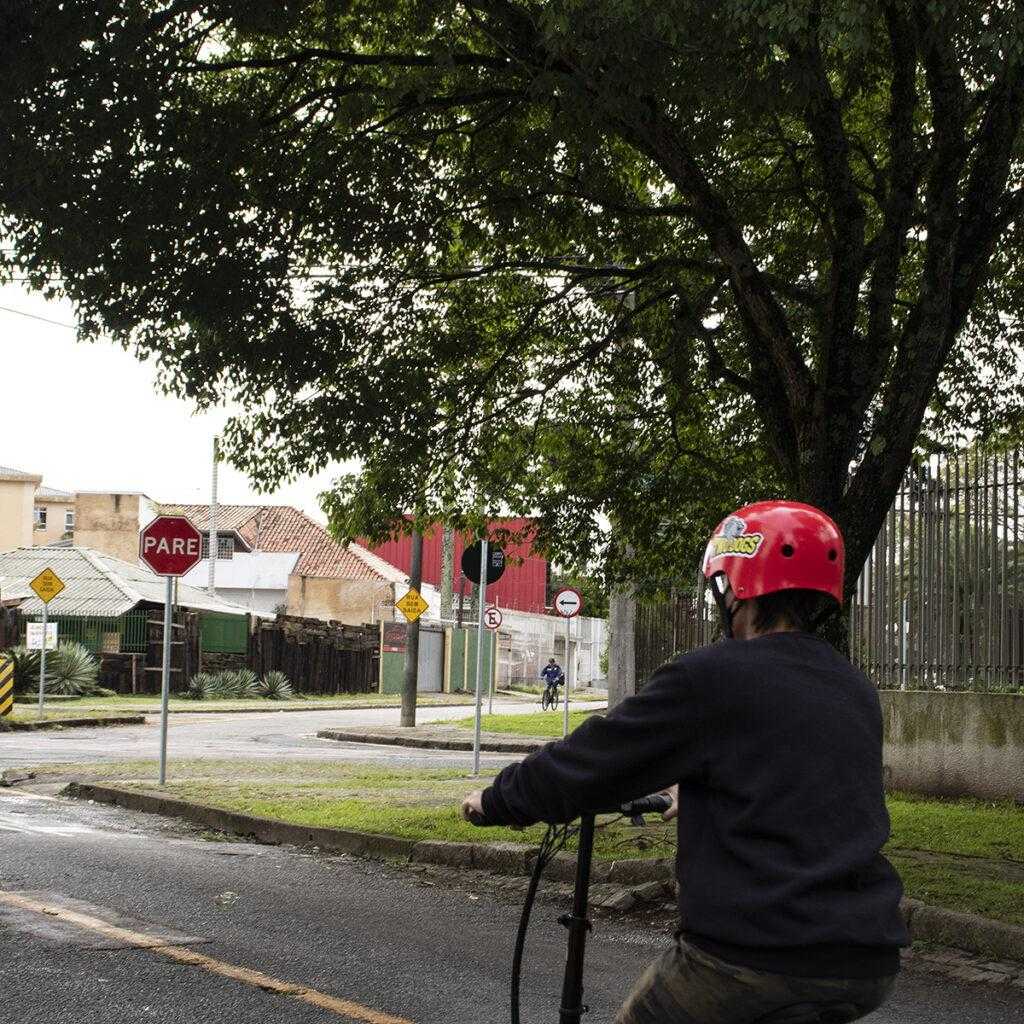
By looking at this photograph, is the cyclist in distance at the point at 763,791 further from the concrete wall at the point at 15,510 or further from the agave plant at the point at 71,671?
the concrete wall at the point at 15,510

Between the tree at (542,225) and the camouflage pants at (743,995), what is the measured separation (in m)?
5.68

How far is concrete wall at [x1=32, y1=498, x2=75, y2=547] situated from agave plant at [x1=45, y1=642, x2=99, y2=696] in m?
50.8

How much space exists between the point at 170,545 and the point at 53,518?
77.5 meters

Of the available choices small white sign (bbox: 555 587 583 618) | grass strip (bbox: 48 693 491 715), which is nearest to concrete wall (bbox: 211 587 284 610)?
grass strip (bbox: 48 693 491 715)

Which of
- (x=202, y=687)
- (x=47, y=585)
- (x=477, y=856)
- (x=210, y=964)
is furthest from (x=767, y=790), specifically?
(x=202, y=687)

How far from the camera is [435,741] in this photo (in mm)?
25703

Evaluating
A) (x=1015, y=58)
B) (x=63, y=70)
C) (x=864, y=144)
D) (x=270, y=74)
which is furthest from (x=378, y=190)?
(x=1015, y=58)

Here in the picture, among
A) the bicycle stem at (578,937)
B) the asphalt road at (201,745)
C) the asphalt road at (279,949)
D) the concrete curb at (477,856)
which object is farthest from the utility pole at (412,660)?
the bicycle stem at (578,937)

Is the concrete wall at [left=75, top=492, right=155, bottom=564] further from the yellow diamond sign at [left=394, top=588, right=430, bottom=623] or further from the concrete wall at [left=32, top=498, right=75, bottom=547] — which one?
the yellow diamond sign at [left=394, top=588, right=430, bottom=623]

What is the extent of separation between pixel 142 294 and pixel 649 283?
455 cm

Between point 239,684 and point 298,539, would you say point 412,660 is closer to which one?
point 239,684

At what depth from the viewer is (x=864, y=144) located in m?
13.9

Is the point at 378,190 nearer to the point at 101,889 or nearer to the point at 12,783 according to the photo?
the point at 101,889

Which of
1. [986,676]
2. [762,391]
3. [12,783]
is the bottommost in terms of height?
[12,783]
